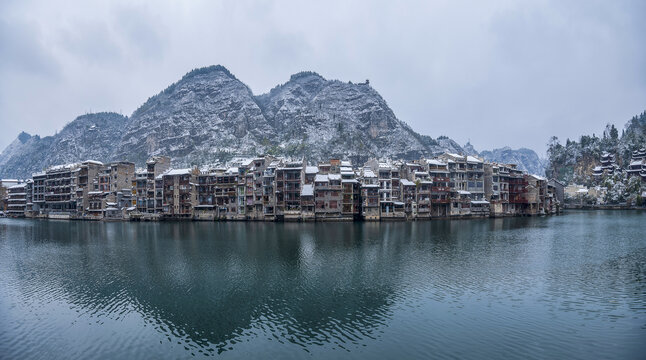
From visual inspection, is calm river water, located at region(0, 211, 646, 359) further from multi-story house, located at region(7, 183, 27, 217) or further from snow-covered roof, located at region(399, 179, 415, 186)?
multi-story house, located at region(7, 183, 27, 217)

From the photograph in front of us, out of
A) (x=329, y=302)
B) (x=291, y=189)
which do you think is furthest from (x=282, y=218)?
(x=329, y=302)

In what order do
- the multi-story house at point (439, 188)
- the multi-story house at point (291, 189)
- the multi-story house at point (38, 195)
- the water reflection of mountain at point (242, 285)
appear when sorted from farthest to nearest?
the multi-story house at point (38, 195) < the multi-story house at point (439, 188) < the multi-story house at point (291, 189) < the water reflection of mountain at point (242, 285)

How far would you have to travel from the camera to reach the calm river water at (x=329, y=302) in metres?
21.5

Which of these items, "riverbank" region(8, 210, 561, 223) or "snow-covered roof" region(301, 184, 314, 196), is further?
"riverbank" region(8, 210, 561, 223)

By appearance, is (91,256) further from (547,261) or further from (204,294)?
(547,261)

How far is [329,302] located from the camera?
29.2m

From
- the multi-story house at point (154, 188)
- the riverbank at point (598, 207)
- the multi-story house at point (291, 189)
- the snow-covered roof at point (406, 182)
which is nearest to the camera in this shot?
the multi-story house at point (291, 189)

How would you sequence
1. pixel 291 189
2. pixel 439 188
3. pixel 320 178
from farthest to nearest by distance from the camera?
pixel 439 188
pixel 320 178
pixel 291 189

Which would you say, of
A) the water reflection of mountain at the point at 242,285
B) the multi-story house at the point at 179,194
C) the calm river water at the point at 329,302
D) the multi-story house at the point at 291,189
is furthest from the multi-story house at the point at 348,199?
the calm river water at the point at 329,302

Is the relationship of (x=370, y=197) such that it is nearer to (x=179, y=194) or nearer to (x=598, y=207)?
(x=179, y=194)

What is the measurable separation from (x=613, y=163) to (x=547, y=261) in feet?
614

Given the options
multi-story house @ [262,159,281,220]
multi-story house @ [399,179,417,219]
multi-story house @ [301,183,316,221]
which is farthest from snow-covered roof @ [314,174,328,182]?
multi-story house @ [399,179,417,219]

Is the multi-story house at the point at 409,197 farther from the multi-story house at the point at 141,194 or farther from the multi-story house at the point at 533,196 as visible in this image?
the multi-story house at the point at 141,194

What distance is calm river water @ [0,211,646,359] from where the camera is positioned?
845 inches
